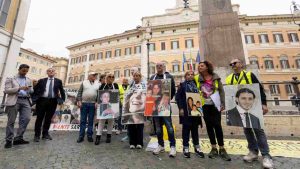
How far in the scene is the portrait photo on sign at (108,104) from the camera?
13.0 feet

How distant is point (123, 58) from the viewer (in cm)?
3497

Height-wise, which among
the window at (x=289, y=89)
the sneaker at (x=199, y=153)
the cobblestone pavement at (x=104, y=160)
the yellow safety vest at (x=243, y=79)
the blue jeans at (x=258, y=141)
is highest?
the window at (x=289, y=89)

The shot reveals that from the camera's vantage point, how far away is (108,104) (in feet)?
13.2

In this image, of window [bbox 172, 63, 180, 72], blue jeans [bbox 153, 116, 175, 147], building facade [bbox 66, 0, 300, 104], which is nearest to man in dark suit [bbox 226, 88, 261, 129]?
blue jeans [bbox 153, 116, 175, 147]

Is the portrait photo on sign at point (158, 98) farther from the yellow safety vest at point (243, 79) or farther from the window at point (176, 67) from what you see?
the window at point (176, 67)

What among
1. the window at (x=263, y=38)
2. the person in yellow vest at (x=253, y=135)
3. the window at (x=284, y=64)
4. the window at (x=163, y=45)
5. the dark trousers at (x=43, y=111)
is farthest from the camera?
the window at (x=163, y=45)

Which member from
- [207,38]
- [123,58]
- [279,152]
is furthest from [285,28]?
[279,152]

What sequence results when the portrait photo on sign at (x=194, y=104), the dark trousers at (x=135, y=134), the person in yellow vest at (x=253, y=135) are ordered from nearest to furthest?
the person in yellow vest at (x=253, y=135), the portrait photo on sign at (x=194, y=104), the dark trousers at (x=135, y=134)

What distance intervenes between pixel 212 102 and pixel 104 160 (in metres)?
2.21

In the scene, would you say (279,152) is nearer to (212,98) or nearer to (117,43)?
(212,98)

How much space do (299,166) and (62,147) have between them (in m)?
4.33

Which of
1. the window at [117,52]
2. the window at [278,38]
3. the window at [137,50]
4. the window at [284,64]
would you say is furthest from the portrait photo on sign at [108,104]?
the window at [278,38]

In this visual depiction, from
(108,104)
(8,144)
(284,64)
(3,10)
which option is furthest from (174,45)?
(8,144)

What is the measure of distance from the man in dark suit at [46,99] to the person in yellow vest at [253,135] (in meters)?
4.35
